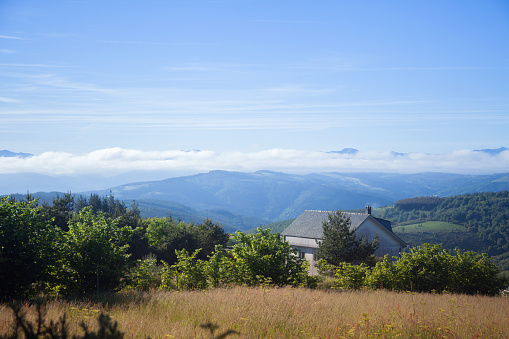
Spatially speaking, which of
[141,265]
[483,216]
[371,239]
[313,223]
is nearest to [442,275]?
[141,265]

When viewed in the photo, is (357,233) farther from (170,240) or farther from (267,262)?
(267,262)

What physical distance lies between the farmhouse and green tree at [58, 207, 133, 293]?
3666cm

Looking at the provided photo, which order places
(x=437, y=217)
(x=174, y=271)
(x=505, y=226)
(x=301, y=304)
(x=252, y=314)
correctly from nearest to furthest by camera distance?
1. (x=252, y=314)
2. (x=301, y=304)
3. (x=174, y=271)
4. (x=505, y=226)
5. (x=437, y=217)

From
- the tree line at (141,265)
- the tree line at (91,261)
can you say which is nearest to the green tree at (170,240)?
the tree line at (91,261)

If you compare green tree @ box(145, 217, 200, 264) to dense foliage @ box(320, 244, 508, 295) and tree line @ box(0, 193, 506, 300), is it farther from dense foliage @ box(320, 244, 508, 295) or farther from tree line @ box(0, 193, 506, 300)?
dense foliage @ box(320, 244, 508, 295)

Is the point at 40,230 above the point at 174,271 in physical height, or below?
above

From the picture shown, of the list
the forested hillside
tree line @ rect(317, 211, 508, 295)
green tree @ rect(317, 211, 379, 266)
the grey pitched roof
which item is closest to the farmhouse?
the grey pitched roof

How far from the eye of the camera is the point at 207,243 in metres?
45.0

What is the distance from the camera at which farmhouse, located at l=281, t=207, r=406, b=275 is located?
1882 inches

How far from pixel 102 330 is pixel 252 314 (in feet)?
14.7

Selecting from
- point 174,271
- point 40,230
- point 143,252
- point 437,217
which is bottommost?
point 437,217

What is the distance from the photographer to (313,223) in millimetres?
51719

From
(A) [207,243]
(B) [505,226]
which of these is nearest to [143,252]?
(A) [207,243]

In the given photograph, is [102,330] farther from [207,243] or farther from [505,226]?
[505,226]
